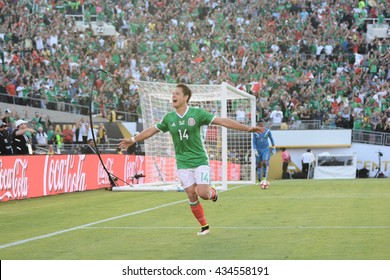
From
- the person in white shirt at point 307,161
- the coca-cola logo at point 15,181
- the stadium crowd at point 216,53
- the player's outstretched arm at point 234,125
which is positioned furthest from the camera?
the person in white shirt at point 307,161

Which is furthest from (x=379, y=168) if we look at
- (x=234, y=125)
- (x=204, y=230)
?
(x=234, y=125)

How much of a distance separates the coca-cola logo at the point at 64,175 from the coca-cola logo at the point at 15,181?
1226 mm

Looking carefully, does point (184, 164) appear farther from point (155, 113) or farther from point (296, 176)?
point (296, 176)

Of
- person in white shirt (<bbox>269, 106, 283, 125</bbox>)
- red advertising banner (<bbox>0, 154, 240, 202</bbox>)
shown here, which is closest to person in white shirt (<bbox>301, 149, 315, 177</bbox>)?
person in white shirt (<bbox>269, 106, 283, 125</bbox>)

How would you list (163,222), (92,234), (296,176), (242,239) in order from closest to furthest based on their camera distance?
(242,239) < (92,234) < (163,222) < (296,176)

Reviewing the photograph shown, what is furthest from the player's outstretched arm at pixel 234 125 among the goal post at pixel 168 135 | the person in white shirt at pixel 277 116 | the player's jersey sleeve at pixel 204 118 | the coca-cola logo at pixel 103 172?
the person in white shirt at pixel 277 116

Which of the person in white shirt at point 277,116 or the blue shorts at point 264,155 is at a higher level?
the person in white shirt at point 277,116

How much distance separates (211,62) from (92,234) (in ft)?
97.8

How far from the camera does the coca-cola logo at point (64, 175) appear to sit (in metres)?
23.9

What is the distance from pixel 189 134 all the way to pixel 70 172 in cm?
1373

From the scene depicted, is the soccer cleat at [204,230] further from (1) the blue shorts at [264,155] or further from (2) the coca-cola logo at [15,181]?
(1) the blue shorts at [264,155]

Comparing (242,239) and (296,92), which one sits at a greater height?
(296,92)

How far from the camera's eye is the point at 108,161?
93.0ft

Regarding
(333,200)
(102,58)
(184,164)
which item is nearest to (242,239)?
(184,164)
